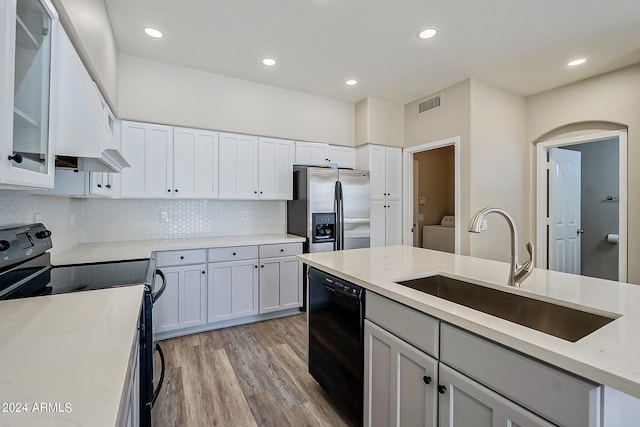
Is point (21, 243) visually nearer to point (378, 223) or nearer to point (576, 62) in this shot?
point (378, 223)

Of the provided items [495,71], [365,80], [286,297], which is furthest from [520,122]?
[286,297]

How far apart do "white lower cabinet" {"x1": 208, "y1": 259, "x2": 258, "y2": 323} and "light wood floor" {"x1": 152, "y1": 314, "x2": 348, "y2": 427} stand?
0.22 m

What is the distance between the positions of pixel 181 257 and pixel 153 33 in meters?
2.05

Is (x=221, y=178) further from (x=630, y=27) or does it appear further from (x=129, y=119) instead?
(x=630, y=27)

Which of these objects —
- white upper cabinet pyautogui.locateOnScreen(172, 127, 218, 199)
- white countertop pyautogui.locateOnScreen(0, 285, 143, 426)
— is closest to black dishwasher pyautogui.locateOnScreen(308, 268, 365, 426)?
white countertop pyautogui.locateOnScreen(0, 285, 143, 426)

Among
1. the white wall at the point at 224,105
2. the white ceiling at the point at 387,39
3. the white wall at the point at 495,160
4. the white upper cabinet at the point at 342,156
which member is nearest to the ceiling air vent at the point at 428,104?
the white ceiling at the point at 387,39

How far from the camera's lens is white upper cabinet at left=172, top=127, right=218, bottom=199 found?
315 centimetres

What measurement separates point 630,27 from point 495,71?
1.04 metres

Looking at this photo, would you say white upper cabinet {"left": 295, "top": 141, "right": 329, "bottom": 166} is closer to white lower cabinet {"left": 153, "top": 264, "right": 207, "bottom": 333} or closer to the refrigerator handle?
the refrigerator handle

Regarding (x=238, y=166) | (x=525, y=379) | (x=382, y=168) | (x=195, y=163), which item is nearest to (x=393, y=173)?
(x=382, y=168)

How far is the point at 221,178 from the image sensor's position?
337 centimetres

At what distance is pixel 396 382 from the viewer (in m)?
1.33

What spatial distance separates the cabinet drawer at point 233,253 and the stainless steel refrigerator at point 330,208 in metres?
0.65

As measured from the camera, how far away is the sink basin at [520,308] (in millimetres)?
1115
